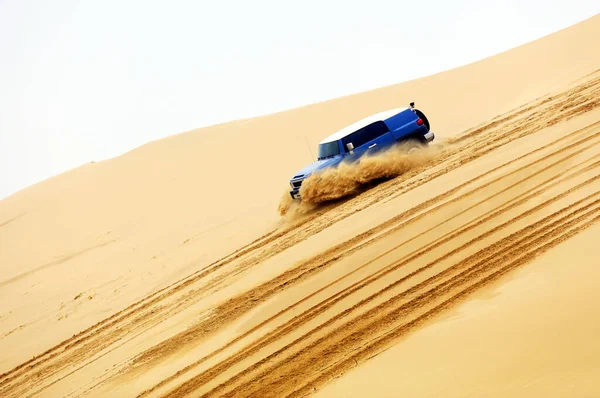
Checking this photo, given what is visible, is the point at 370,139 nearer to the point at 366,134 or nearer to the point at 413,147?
the point at 366,134

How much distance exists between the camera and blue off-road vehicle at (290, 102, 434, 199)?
12.9 metres

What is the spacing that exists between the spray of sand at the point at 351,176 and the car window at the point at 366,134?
473 millimetres

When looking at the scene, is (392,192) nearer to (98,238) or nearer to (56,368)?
(56,368)

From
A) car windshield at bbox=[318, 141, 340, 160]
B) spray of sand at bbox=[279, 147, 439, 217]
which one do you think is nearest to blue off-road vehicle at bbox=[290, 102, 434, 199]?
car windshield at bbox=[318, 141, 340, 160]

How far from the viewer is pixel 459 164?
11641mm

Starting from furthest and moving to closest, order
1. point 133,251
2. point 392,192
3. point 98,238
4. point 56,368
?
point 98,238 → point 133,251 → point 392,192 → point 56,368

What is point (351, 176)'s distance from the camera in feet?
41.9

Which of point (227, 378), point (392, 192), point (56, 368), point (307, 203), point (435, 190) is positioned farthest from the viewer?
point (307, 203)

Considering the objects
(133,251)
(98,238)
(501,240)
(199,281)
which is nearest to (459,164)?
(501,240)

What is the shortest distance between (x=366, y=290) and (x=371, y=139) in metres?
6.96

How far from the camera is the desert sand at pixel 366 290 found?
4.83 metres

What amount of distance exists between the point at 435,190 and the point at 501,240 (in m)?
3.30

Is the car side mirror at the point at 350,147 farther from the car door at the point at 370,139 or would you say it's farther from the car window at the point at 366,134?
the car window at the point at 366,134

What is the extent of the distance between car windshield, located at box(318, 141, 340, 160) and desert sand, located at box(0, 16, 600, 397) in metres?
1.42
